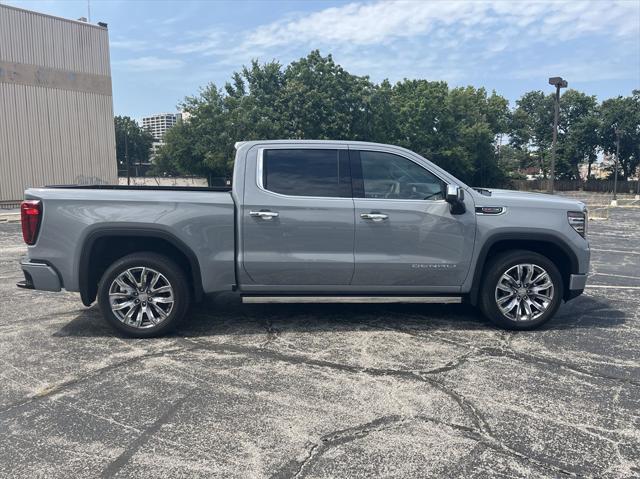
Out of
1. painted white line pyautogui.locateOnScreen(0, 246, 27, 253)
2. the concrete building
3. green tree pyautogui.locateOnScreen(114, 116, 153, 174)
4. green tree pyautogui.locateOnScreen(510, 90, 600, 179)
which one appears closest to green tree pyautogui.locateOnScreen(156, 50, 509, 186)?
the concrete building

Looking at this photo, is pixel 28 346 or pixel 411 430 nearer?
pixel 411 430

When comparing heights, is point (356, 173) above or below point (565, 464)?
above

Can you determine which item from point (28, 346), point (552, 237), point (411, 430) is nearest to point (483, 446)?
point (411, 430)

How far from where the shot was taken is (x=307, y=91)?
38.2m

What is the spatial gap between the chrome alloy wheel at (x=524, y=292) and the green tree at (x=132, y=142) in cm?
9179

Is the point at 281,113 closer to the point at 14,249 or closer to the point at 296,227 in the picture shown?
the point at 14,249

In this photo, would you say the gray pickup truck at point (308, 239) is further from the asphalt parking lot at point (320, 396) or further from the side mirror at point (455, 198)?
the asphalt parking lot at point (320, 396)

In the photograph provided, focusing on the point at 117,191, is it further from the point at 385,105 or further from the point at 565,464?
the point at 385,105

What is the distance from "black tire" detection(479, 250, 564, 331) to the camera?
5289 millimetres

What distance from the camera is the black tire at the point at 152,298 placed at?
4.95 m

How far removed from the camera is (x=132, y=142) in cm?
9262

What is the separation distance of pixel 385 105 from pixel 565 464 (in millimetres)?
41741

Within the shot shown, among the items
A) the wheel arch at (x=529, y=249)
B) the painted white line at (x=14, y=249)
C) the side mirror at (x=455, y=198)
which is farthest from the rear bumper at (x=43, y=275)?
the painted white line at (x=14, y=249)

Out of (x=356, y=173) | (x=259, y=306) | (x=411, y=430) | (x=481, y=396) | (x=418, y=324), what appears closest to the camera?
(x=411, y=430)
